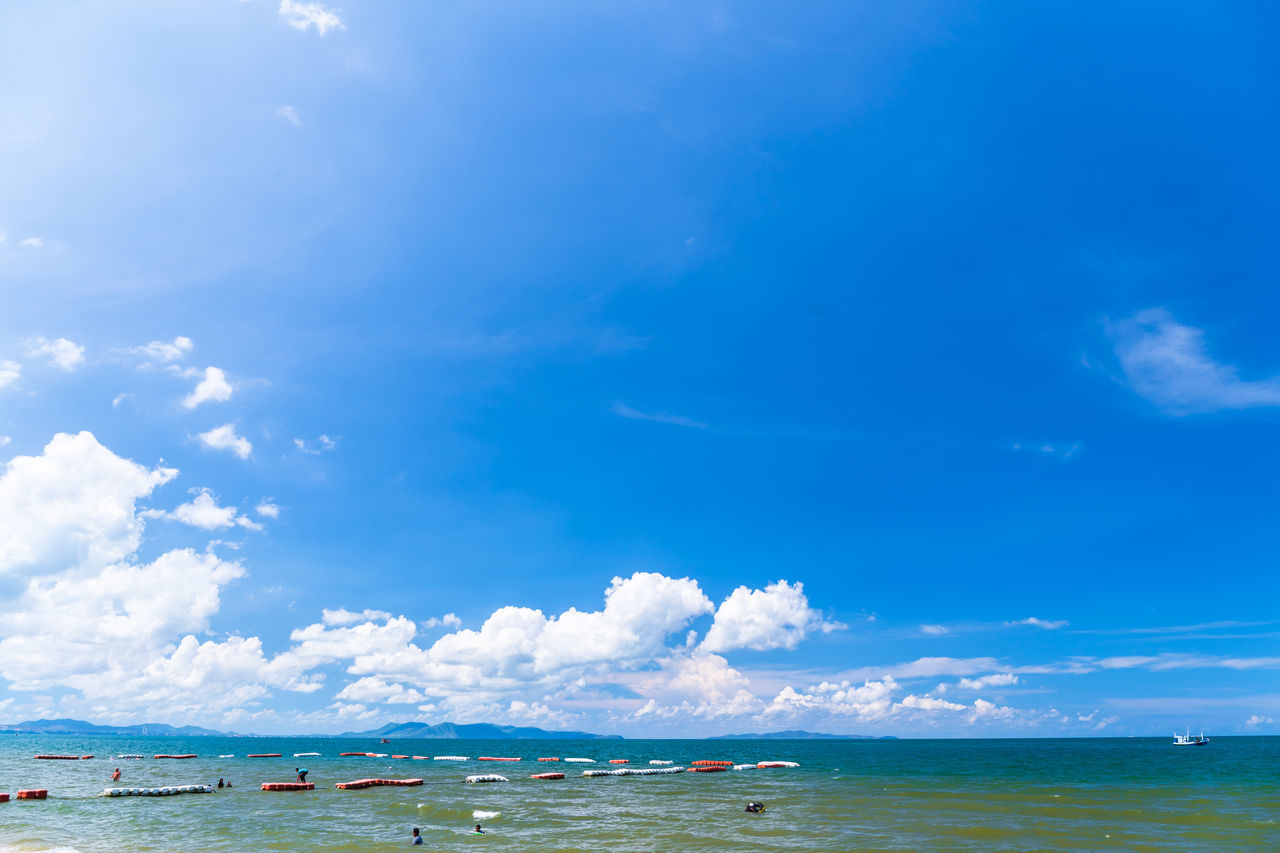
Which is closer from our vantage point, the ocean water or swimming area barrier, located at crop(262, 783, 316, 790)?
the ocean water

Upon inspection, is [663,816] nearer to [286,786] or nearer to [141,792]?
[286,786]

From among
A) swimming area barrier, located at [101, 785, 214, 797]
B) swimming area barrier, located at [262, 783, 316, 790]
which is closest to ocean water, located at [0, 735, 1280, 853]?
swimming area barrier, located at [262, 783, 316, 790]

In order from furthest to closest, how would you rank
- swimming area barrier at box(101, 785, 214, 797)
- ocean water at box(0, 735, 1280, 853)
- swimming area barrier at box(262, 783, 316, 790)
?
1. swimming area barrier at box(262, 783, 316, 790)
2. swimming area barrier at box(101, 785, 214, 797)
3. ocean water at box(0, 735, 1280, 853)

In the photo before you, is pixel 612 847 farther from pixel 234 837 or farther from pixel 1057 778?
pixel 1057 778

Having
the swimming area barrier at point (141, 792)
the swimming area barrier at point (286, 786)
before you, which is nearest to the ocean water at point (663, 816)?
the swimming area barrier at point (286, 786)

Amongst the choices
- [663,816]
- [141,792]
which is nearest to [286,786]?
[141,792]

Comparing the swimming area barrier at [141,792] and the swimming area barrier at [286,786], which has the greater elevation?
the swimming area barrier at [141,792]

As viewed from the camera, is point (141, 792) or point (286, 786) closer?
point (141, 792)

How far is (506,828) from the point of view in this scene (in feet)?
190

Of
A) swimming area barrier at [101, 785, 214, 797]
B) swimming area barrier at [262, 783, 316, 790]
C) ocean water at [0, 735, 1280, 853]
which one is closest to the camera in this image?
ocean water at [0, 735, 1280, 853]

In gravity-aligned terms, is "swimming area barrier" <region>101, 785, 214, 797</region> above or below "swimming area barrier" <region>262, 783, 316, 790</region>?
above

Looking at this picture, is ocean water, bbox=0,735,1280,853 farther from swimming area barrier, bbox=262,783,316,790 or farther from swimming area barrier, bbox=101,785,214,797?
swimming area barrier, bbox=101,785,214,797

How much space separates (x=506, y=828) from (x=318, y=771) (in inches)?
3187

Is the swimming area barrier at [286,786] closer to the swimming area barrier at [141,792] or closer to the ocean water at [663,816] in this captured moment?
the ocean water at [663,816]
